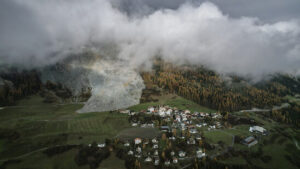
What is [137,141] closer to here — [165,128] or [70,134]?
[165,128]

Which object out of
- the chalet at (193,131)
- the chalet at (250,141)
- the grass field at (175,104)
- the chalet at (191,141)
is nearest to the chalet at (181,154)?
the chalet at (191,141)

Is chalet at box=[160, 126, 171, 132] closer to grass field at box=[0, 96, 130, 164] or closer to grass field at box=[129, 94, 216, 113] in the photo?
grass field at box=[0, 96, 130, 164]

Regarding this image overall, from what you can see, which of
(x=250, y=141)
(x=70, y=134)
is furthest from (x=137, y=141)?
(x=250, y=141)

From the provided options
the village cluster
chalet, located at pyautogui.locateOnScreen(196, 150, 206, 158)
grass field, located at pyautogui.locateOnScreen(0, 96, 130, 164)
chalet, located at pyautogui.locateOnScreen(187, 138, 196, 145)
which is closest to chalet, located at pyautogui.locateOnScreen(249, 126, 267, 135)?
the village cluster

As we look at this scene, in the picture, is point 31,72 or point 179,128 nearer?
point 179,128

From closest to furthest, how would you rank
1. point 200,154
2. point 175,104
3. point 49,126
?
point 200,154, point 49,126, point 175,104

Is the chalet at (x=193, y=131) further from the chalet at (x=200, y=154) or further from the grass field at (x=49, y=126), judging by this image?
the grass field at (x=49, y=126)

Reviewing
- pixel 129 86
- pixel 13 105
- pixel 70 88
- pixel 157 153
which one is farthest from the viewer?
pixel 129 86

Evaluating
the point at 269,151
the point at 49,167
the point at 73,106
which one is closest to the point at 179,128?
the point at 269,151

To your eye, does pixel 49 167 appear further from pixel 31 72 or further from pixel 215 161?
pixel 31 72
